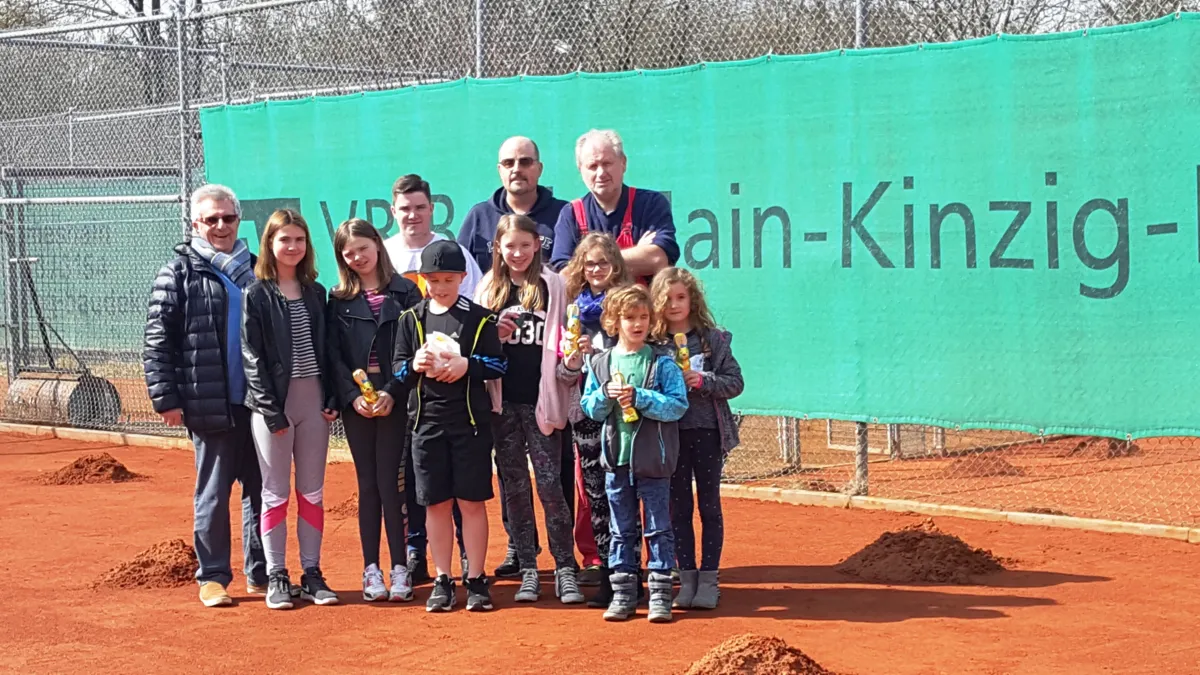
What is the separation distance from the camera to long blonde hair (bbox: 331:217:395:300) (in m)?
6.38

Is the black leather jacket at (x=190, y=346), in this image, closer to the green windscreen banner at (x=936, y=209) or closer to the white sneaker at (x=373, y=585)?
the white sneaker at (x=373, y=585)

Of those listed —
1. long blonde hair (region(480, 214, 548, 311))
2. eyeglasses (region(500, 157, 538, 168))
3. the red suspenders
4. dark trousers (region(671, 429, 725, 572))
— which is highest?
eyeglasses (region(500, 157, 538, 168))

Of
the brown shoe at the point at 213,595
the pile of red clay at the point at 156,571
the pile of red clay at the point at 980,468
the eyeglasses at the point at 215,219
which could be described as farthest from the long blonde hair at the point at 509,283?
the pile of red clay at the point at 980,468

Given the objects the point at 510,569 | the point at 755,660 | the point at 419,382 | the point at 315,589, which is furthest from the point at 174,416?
the point at 755,660

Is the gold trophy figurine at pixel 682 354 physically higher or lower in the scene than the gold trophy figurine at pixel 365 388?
higher

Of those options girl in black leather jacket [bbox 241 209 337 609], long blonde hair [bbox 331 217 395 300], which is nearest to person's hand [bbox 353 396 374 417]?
girl in black leather jacket [bbox 241 209 337 609]

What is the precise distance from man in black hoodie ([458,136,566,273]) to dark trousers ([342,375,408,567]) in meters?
0.87

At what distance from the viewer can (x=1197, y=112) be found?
23.9 ft

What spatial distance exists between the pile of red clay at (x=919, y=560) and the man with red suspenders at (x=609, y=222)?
1147mm

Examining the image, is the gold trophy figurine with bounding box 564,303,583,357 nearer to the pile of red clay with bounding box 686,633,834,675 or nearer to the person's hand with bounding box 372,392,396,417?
the person's hand with bounding box 372,392,396,417

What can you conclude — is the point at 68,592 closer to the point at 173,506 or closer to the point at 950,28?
the point at 173,506

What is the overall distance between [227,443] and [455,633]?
1.42 metres

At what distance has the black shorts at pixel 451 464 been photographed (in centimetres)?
611

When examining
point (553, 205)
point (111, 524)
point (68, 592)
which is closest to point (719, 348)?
point (553, 205)
